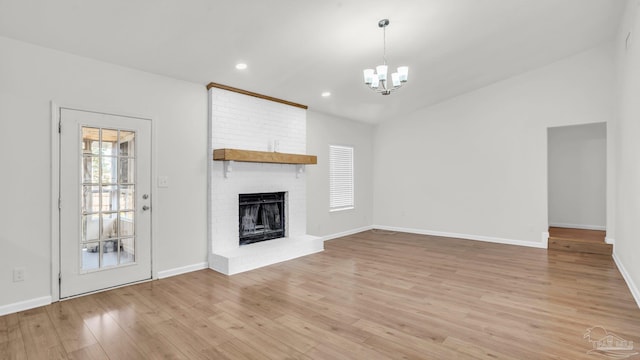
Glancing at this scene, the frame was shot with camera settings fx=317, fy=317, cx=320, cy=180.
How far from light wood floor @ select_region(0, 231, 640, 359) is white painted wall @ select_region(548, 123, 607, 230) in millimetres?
2698

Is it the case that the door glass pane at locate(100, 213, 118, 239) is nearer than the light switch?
Yes

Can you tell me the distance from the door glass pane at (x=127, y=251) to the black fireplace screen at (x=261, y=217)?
1556 mm

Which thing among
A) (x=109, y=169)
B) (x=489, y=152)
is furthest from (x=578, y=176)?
(x=109, y=169)

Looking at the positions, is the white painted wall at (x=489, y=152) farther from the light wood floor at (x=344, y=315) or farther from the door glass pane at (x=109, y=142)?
the door glass pane at (x=109, y=142)

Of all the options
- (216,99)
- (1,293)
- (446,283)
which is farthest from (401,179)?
(1,293)

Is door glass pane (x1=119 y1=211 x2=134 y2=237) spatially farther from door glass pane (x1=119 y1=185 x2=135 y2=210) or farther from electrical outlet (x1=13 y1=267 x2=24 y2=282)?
electrical outlet (x1=13 y1=267 x2=24 y2=282)

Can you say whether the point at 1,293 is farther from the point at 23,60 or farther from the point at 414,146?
the point at 414,146

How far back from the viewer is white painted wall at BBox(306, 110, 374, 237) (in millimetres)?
6469

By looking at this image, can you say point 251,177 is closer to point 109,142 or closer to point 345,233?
point 109,142

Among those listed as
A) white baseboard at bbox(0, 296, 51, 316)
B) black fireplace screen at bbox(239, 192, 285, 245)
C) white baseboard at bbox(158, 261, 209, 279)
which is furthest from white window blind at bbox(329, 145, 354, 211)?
white baseboard at bbox(0, 296, 51, 316)

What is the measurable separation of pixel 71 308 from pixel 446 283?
163 inches

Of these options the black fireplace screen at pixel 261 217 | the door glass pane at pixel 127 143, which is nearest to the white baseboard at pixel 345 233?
the black fireplace screen at pixel 261 217

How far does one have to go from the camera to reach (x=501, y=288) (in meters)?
3.73

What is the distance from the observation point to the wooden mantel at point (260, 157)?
449 centimetres
